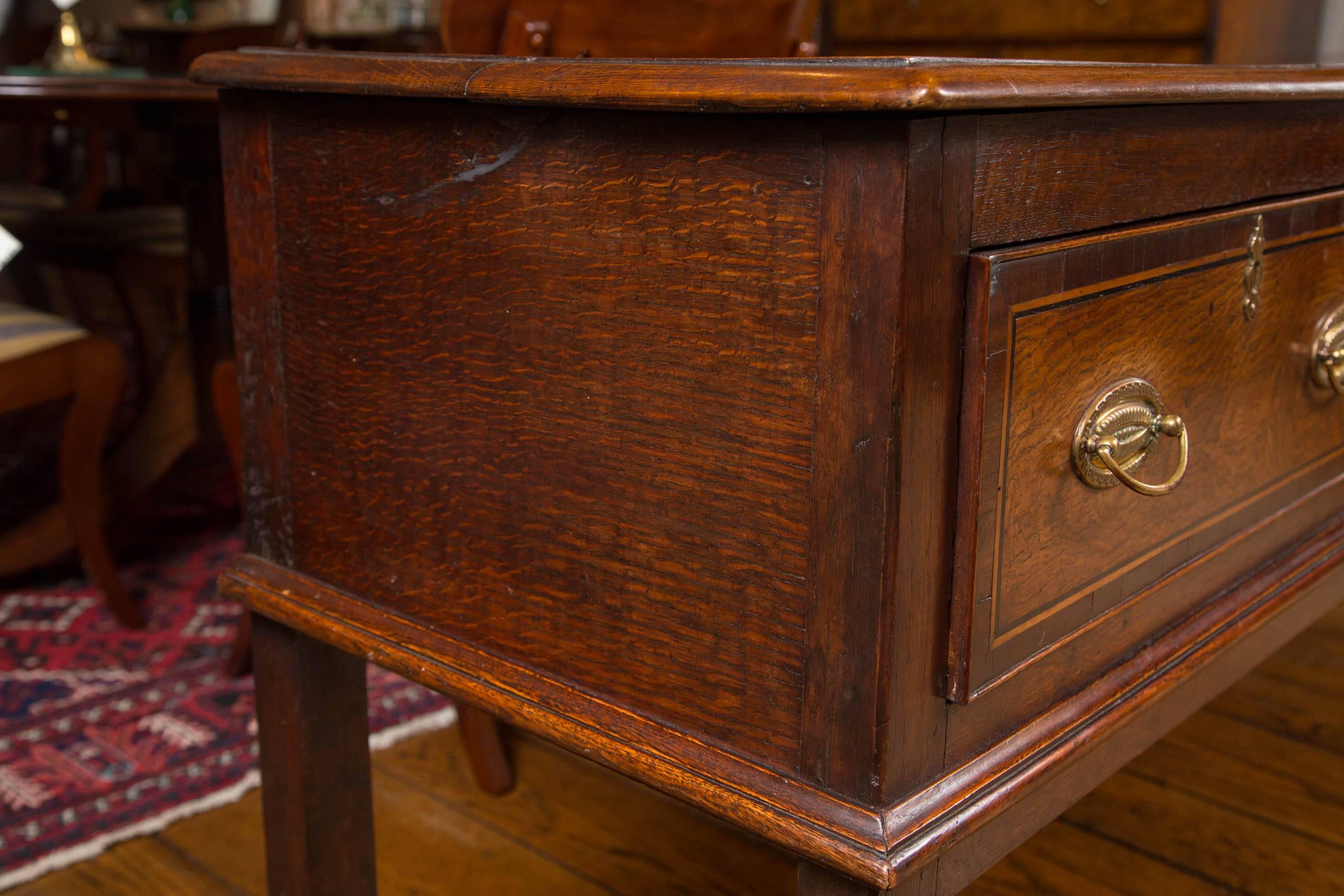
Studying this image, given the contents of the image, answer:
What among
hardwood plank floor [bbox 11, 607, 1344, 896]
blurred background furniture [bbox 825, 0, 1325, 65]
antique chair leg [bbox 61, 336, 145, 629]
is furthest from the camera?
blurred background furniture [bbox 825, 0, 1325, 65]

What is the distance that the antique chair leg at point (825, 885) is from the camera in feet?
2.23

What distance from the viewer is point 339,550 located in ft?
3.15

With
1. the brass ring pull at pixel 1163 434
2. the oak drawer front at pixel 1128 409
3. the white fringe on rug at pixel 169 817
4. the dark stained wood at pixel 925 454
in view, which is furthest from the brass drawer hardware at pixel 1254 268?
the white fringe on rug at pixel 169 817

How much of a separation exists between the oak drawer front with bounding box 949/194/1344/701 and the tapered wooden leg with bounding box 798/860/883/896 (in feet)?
0.37

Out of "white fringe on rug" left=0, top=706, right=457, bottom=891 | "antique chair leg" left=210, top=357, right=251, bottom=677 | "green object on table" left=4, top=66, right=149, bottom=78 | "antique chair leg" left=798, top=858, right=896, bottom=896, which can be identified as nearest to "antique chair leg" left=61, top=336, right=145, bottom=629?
"antique chair leg" left=210, top=357, right=251, bottom=677

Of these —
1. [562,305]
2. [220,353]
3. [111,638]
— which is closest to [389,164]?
[562,305]

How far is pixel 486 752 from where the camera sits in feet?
5.23

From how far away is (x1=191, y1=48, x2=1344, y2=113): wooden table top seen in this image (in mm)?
562

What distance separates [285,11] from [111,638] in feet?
21.1

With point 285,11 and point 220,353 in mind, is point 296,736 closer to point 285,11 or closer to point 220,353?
point 220,353

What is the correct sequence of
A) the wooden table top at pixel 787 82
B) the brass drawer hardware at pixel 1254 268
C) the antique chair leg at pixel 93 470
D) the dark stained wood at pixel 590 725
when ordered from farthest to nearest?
the antique chair leg at pixel 93 470 → the brass drawer hardware at pixel 1254 268 → the dark stained wood at pixel 590 725 → the wooden table top at pixel 787 82

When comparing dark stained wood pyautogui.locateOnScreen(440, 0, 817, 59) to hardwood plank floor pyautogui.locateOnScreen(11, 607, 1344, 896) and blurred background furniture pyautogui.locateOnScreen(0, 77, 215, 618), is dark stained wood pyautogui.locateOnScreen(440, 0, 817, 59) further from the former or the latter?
blurred background furniture pyautogui.locateOnScreen(0, 77, 215, 618)

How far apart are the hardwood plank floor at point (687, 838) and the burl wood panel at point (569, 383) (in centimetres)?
62

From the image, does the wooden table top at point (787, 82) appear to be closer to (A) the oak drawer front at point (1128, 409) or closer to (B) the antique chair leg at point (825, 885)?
(A) the oak drawer front at point (1128, 409)
